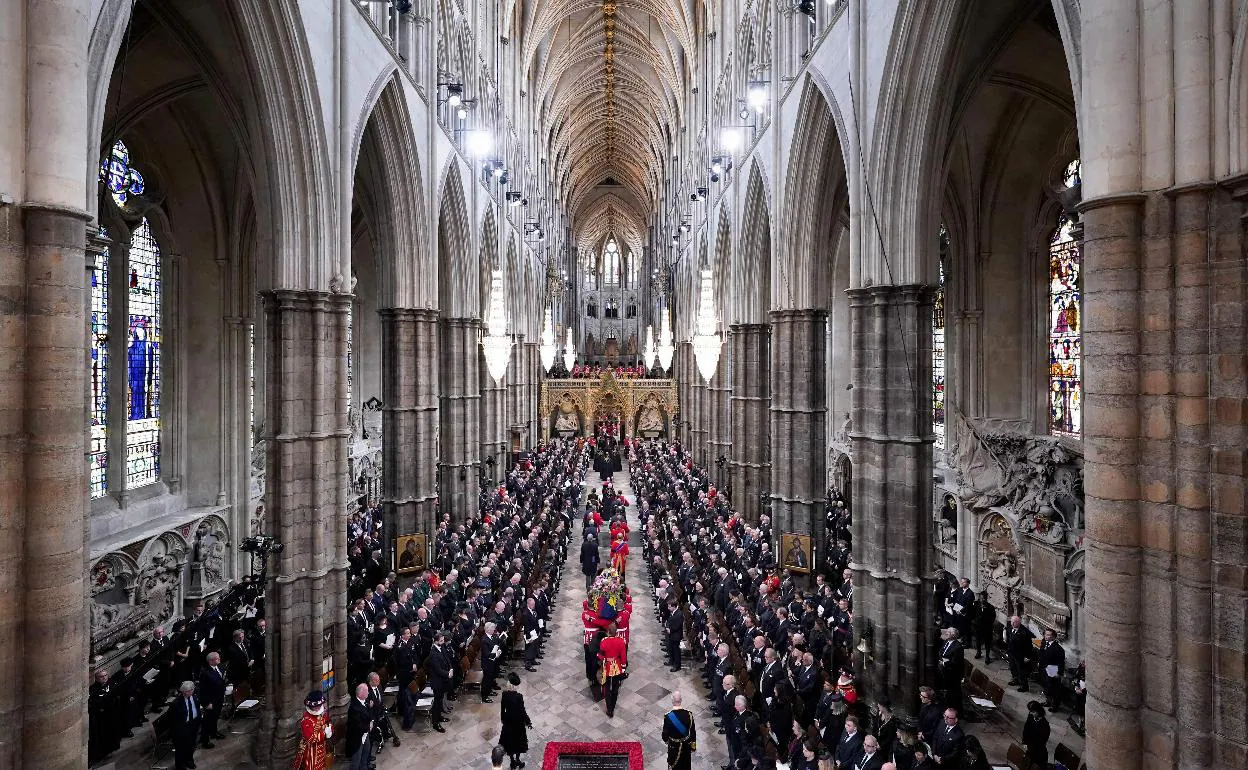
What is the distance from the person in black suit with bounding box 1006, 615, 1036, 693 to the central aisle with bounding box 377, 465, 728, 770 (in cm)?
548

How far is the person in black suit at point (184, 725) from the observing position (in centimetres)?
916

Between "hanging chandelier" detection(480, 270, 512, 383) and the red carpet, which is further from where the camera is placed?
"hanging chandelier" detection(480, 270, 512, 383)

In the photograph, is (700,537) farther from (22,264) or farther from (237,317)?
(22,264)

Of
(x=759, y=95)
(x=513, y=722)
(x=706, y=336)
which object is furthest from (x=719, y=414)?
(x=513, y=722)

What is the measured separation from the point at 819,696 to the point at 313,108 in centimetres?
1203

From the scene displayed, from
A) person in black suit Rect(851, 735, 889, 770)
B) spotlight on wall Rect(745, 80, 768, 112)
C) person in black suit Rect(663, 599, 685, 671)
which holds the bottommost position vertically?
person in black suit Rect(663, 599, 685, 671)

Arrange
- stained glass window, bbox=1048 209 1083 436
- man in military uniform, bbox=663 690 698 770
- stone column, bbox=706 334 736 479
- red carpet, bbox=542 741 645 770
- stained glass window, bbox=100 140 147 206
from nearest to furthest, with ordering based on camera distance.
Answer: man in military uniform, bbox=663 690 698 770, red carpet, bbox=542 741 645 770, stained glass window, bbox=100 140 147 206, stained glass window, bbox=1048 209 1083 436, stone column, bbox=706 334 736 479

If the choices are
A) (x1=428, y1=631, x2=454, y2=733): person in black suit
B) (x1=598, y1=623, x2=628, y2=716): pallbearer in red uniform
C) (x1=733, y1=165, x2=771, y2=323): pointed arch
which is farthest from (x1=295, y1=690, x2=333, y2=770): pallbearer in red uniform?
(x1=733, y1=165, x2=771, y2=323): pointed arch

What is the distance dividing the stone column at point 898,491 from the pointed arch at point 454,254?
14.0 meters

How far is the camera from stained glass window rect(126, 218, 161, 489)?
49.9 ft

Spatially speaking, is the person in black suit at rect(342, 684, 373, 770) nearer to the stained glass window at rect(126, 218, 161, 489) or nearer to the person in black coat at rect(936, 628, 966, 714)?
the person in black coat at rect(936, 628, 966, 714)

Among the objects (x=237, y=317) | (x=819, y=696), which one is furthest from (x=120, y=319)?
(x=819, y=696)

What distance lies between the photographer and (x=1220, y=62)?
5340 millimetres

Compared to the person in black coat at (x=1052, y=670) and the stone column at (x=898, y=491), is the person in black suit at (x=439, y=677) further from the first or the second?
the person in black coat at (x=1052, y=670)
